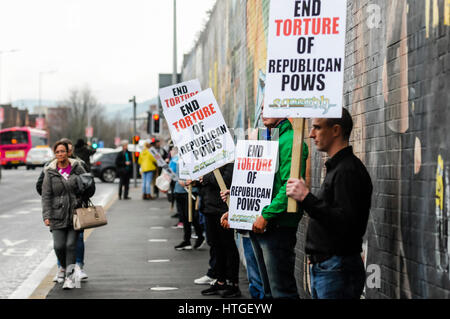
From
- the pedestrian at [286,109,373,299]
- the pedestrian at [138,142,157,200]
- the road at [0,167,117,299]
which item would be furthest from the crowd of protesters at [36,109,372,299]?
the pedestrian at [138,142,157,200]

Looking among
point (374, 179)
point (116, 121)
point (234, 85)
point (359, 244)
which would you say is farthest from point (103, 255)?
point (116, 121)

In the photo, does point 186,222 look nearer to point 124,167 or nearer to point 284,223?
point 284,223

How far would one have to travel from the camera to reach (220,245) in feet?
29.7

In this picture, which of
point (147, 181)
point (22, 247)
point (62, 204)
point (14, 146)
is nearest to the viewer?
point (62, 204)

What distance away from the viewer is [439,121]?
428 centimetres

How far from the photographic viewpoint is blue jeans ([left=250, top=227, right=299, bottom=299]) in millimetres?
5812

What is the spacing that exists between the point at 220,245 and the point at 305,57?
4.68m

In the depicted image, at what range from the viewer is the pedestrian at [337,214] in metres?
4.31

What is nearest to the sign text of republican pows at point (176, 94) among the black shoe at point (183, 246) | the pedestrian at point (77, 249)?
the pedestrian at point (77, 249)

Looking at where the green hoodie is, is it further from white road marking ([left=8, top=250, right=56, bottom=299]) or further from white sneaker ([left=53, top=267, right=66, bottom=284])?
white sneaker ([left=53, top=267, right=66, bottom=284])

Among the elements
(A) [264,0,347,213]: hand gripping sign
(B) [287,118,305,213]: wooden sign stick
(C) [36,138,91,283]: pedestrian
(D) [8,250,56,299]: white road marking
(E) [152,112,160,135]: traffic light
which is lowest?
(D) [8,250,56,299]: white road marking

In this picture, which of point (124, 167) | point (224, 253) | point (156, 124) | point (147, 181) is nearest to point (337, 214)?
point (224, 253)

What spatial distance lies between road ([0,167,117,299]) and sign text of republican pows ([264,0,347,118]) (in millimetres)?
5086
